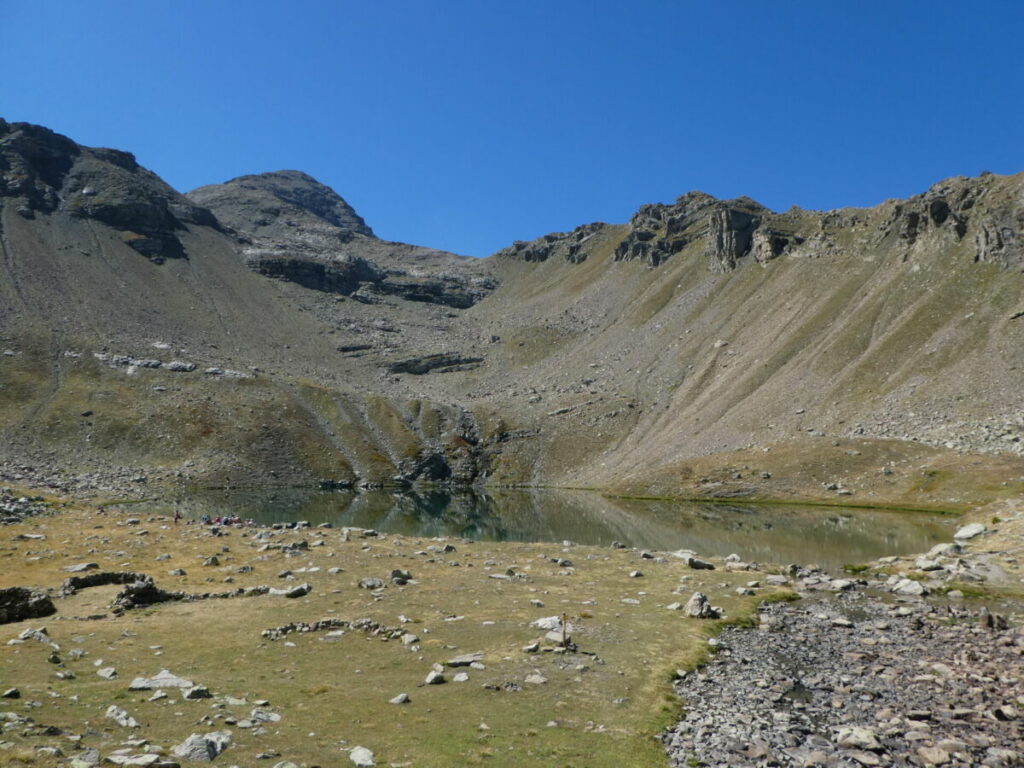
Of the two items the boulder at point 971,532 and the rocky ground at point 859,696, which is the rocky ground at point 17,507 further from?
the boulder at point 971,532

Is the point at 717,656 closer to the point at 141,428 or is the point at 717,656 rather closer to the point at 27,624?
the point at 27,624

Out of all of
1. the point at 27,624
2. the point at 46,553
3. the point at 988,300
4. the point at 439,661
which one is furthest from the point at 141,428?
the point at 988,300

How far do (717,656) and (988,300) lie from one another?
125077 mm

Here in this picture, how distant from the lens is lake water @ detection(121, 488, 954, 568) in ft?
188

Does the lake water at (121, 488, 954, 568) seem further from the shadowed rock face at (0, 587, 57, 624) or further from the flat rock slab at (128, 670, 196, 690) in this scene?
the shadowed rock face at (0, 587, 57, 624)

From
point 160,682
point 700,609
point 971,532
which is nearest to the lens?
point 160,682

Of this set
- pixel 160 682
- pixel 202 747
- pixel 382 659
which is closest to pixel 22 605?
pixel 160 682

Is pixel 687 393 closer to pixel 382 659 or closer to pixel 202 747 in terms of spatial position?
pixel 382 659

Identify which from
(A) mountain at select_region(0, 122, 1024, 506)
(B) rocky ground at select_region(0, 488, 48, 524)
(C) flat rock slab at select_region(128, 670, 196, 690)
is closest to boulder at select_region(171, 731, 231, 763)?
(C) flat rock slab at select_region(128, 670, 196, 690)

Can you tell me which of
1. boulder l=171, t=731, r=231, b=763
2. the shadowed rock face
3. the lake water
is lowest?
the lake water

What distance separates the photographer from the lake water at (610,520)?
57.3m

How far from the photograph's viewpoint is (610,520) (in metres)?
80.9

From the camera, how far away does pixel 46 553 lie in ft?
133

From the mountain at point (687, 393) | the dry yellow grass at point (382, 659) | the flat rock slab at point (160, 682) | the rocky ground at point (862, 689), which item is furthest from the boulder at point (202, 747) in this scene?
the mountain at point (687, 393)
